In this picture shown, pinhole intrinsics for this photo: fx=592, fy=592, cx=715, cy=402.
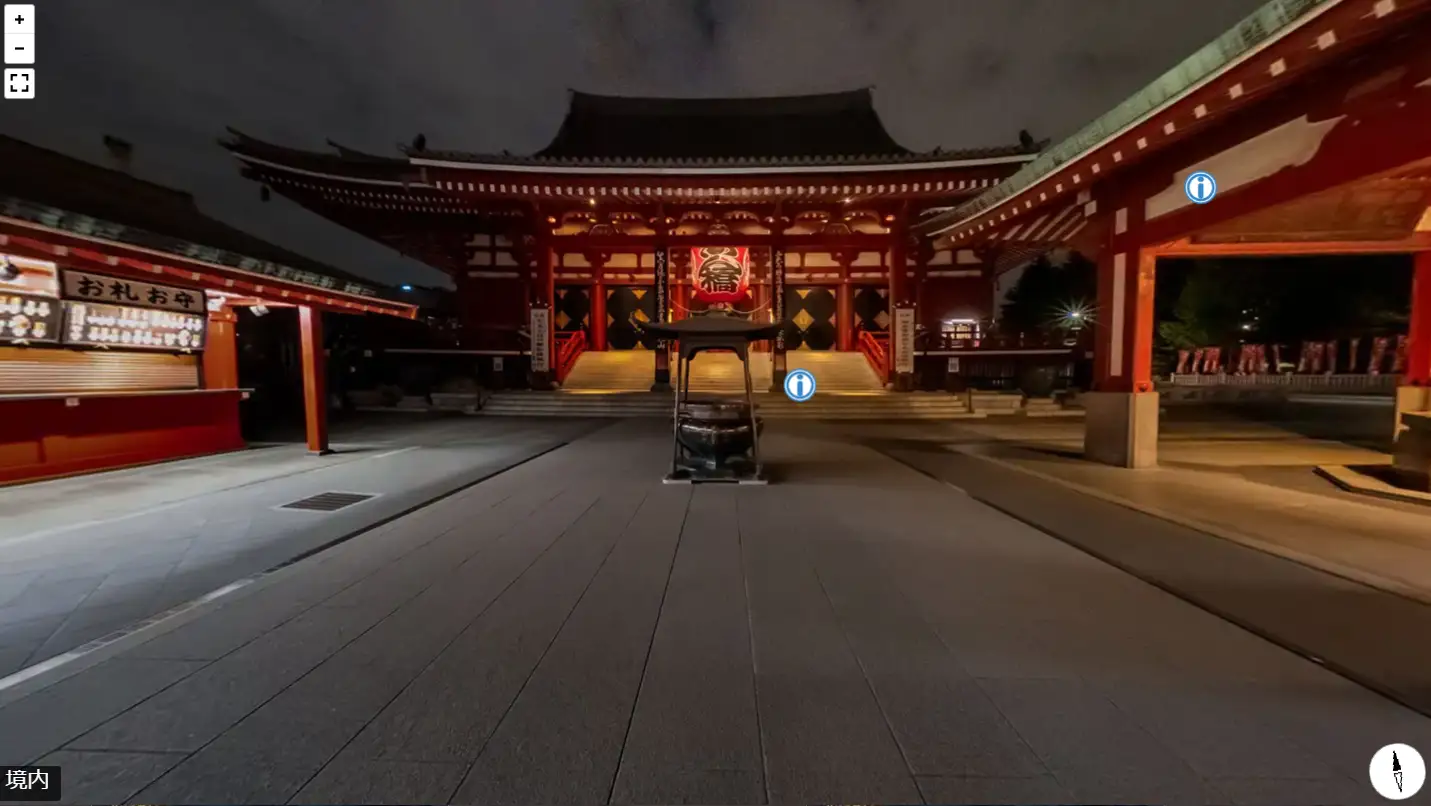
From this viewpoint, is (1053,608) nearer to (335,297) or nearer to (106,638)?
(106,638)

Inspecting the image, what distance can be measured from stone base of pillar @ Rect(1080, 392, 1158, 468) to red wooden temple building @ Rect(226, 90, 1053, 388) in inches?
139

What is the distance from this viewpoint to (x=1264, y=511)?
19.5 feet

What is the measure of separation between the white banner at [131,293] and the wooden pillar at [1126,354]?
1384 cm

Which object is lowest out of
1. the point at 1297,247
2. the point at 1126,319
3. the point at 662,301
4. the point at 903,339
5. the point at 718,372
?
the point at 718,372

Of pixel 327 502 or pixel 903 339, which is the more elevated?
pixel 903 339

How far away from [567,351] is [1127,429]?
14885mm

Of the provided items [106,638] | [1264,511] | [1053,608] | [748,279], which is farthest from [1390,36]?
[748,279]

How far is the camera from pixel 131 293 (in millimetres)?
8203

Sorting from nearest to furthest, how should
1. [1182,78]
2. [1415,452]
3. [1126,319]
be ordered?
[1182,78] < [1415,452] < [1126,319]

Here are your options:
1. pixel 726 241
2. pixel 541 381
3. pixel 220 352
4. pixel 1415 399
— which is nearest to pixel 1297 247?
pixel 1415 399

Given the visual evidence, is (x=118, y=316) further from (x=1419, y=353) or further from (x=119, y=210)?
(x=1419, y=353)

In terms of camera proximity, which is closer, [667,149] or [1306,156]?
[1306,156]

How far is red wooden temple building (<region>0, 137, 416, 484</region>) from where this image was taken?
22.0 ft

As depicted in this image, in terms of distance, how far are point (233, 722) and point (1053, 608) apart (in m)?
4.23
